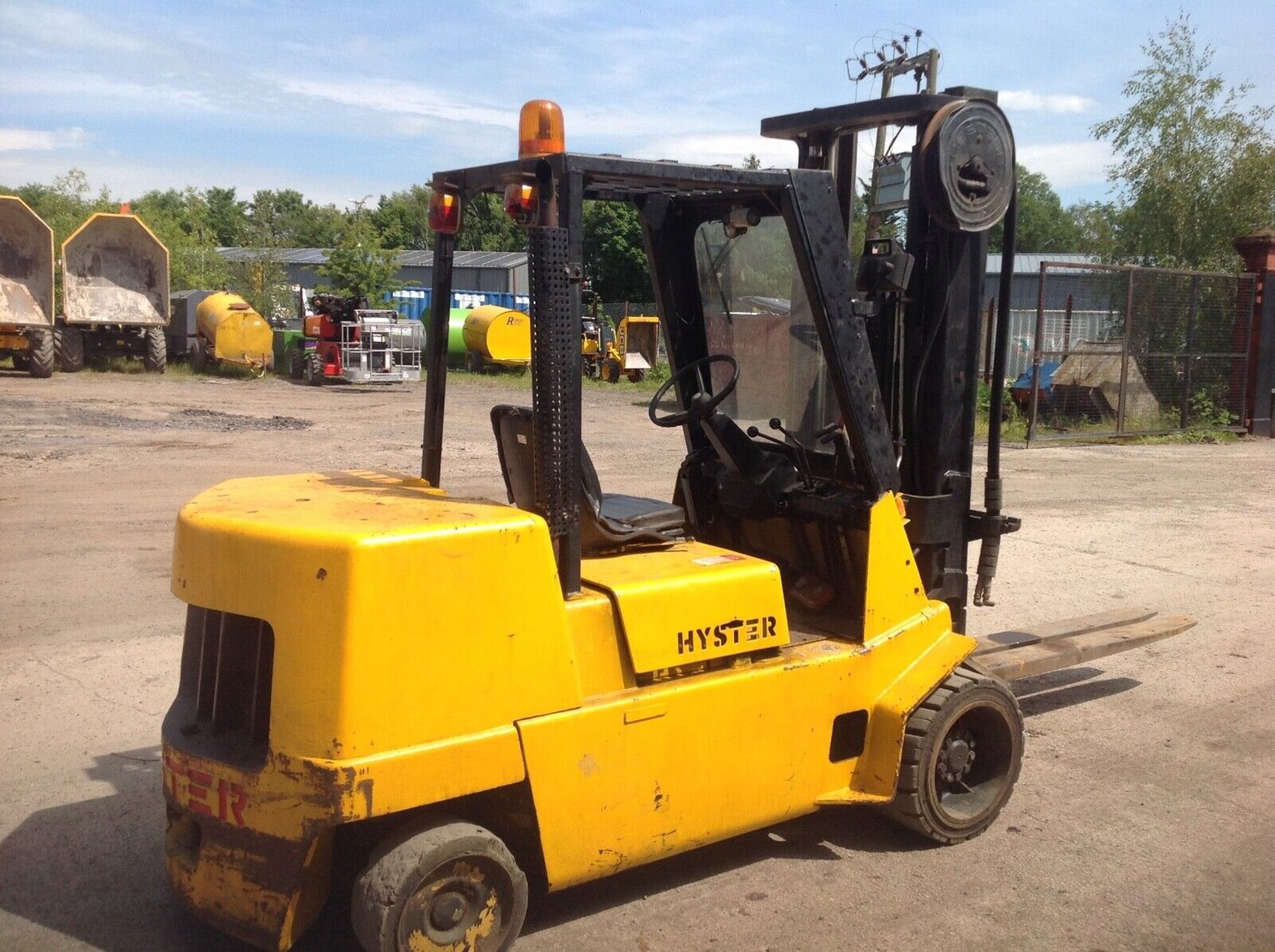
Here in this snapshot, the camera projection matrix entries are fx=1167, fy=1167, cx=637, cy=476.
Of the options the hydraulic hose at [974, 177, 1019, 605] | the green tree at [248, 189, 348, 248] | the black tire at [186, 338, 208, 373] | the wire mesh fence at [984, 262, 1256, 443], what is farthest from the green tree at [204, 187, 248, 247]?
the hydraulic hose at [974, 177, 1019, 605]

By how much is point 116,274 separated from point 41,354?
11.6 feet

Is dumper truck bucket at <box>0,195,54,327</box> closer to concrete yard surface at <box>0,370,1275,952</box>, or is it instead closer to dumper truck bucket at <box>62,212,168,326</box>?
dumper truck bucket at <box>62,212,168,326</box>

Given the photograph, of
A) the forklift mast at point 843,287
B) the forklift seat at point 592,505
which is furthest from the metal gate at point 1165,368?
the forklift seat at point 592,505

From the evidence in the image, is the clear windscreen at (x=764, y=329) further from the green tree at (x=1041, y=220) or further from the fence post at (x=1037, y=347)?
the green tree at (x=1041, y=220)

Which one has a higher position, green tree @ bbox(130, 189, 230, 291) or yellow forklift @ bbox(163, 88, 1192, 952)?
green tree @ bbox(130, 189, 230, 291)

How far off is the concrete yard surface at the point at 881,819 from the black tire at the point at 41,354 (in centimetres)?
1319

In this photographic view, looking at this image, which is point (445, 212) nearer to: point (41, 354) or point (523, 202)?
point (523, 202)

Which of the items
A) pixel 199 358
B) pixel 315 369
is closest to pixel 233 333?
pixel 199 358

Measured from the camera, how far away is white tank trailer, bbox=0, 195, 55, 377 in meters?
24.1

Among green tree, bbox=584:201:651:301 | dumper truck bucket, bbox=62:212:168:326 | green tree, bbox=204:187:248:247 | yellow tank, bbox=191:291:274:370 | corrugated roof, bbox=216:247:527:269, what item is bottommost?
yellow tank, bbox=191:291:274:370

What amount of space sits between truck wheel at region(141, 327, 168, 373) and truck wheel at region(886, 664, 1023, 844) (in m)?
25.4

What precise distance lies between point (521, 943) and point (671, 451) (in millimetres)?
12713

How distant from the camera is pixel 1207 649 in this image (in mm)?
7109

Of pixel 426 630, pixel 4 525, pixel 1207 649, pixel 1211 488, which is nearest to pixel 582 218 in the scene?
pixel 426 630
